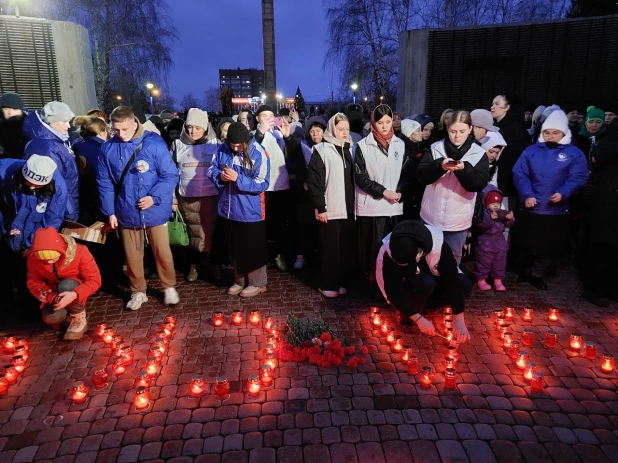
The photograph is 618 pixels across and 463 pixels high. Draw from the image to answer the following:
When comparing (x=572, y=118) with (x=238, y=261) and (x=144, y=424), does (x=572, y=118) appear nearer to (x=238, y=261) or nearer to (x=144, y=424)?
(x=238, y=261)

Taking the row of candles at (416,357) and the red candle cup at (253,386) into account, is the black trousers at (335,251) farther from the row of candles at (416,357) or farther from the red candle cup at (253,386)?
the red candle cup at (253,386)

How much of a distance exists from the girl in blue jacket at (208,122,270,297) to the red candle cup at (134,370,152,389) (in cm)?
187

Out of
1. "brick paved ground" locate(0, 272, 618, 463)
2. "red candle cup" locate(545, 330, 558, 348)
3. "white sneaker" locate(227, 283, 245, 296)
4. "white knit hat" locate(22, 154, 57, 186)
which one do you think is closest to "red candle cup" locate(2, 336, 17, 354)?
"brick paved ground" locate(0, 272, 618, 463)

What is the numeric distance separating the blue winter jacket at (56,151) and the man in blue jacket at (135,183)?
1.66 ft

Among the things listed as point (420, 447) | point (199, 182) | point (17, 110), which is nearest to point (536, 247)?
point (420, 447)

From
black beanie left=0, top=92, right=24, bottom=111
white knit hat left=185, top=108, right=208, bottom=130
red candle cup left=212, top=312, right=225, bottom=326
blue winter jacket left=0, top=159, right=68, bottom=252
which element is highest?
black beanie left=0, top=92, right=24, bottom=111

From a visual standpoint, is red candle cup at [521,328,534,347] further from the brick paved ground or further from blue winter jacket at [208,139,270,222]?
blue winter jacket at [208,139,270,222]

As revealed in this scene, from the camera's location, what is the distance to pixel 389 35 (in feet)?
70.5

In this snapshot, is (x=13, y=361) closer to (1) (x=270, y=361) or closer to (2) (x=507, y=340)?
(1) (x=270, y=361)

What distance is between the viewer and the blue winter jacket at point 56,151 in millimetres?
4758

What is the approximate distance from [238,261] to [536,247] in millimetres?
3717

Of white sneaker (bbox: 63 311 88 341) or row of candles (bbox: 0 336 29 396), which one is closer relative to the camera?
row of candles (bbox: 0 336 29 396)

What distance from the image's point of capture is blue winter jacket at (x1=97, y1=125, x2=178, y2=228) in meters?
4.69

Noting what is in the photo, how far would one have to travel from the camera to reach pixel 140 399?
3.34 meters
